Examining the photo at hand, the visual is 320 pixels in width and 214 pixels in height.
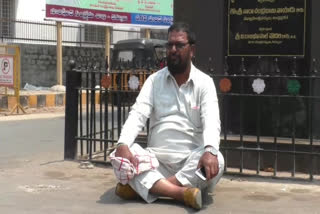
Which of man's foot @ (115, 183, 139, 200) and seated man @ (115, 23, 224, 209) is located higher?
seated man @ (115, 23, 224, 209)

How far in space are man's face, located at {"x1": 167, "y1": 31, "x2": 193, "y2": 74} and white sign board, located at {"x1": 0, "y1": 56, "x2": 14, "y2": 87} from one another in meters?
10.4

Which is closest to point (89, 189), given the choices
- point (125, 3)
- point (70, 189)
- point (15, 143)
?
point (70, 189)

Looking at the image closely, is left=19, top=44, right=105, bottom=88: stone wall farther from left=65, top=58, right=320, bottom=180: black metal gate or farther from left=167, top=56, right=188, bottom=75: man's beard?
left=167, top=56, right=188, bottom=75: man's beard

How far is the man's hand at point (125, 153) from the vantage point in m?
4.59

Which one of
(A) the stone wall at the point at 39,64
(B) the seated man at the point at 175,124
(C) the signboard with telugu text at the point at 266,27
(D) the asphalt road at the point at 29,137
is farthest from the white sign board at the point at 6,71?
(B) the seated man at the point at 175,124

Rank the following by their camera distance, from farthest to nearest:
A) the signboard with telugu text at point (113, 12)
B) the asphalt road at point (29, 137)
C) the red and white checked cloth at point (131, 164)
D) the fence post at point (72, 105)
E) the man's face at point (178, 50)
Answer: the signboard with telugu text at point (113, 12) → the asphalt road at point (29, 137) → the fence post at point (72, 105) → the man's face at point (178, 50) → the red and white checked cloth at point (131, 164)

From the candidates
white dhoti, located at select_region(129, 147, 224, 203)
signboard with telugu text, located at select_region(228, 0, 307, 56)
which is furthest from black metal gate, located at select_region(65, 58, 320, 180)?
white dhoti, located at select_region(129, 147, 224, 203)

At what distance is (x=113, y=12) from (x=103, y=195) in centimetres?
1681

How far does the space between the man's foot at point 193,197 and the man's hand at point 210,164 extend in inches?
6.5

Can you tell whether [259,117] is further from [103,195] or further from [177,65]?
[103,195]

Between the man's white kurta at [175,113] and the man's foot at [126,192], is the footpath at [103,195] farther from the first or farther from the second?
the man's white kurta at [175,113]

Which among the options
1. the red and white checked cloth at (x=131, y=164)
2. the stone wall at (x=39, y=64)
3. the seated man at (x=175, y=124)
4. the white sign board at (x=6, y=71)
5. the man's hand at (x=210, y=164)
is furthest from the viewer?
the stone wall at (x=39, y=64)

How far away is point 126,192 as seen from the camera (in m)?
4.90

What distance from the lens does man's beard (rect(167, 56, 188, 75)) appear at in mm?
4871
